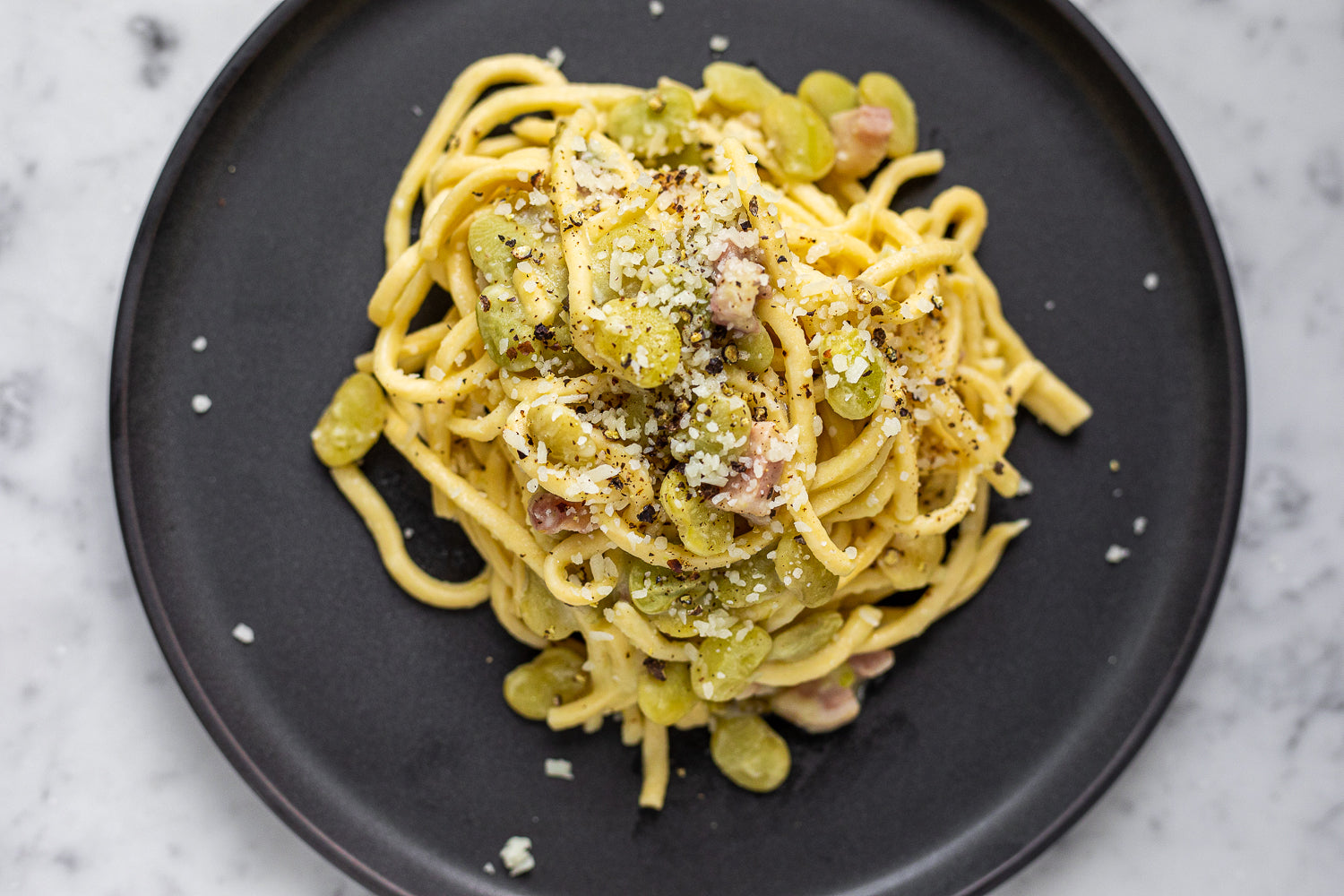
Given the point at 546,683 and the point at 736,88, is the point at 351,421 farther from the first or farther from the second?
the point at 736,88

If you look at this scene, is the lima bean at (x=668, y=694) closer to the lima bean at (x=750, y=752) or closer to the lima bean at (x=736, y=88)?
the lima bean at (x=750, y=752)

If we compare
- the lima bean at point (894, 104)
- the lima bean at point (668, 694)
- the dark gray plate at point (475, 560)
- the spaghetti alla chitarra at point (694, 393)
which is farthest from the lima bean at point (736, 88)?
the lima bean at point (668, 694)

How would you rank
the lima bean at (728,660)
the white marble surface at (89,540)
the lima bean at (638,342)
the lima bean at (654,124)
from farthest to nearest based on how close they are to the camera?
the white marble surface at (89,540)
the lima bean at (654,124)
the lima bean at (728,660)
the lima bean at (638,342)

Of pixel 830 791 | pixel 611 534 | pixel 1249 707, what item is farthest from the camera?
pixel 1249 707

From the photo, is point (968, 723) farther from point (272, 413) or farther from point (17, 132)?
point (17, 132)

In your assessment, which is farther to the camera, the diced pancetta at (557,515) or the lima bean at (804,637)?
the lima bean at (804,637)

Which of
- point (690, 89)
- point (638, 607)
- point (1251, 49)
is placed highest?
point (1251, 49)

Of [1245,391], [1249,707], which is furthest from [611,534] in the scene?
[1249,707]
